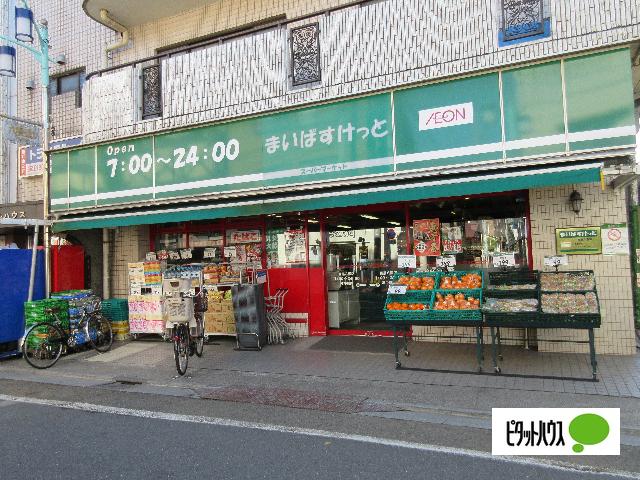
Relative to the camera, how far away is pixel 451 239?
31.0 ft

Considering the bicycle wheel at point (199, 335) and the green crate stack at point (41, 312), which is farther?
the green crate stack at point (41, 312)

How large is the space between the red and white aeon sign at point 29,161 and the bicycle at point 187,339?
825 cm

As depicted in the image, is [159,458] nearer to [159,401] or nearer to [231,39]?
[159,401]

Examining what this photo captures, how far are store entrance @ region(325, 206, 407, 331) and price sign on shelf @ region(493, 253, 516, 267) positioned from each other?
6.84 feet

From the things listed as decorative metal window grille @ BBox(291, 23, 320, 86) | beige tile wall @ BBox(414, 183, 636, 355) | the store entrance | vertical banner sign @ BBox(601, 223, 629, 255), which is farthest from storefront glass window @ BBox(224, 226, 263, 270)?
vertical banner sign @ BBox(601, 223, 629, 255)

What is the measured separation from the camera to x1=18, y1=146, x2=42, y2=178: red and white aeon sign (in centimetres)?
1382

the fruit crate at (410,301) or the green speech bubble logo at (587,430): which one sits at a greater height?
the fruit crate at (410,301)

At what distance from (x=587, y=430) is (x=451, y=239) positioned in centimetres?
493

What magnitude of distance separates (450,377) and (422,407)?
4.47 feet

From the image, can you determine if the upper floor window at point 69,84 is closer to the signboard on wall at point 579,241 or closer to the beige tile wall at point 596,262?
the beige tile wall at point 596,262

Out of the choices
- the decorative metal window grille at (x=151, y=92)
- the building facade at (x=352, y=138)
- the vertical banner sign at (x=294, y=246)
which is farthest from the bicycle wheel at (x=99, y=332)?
the decorative metal window grille at (x=151, y=92)

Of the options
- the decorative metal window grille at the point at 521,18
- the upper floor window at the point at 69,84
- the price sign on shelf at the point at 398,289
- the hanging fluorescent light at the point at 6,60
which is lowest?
the price sign on shelf at the point at 398,289

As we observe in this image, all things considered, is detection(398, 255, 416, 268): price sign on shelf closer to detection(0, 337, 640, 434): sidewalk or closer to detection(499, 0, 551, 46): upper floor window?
detection(0, 337, 640, 434): sidewalk

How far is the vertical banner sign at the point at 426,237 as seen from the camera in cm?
950
